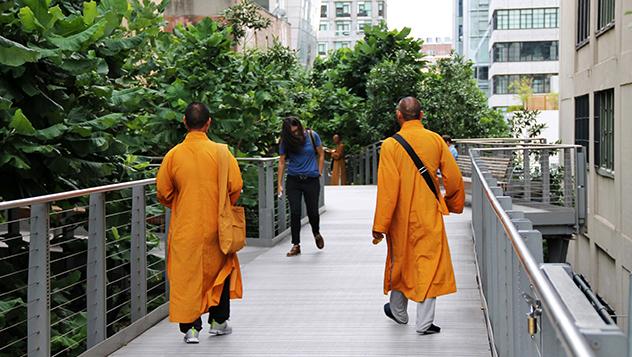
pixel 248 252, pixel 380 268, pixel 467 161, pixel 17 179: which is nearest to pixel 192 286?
pixel 17 179

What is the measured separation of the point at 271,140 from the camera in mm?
21703

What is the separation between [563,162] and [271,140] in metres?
5.91

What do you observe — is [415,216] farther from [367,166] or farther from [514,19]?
[514,19]

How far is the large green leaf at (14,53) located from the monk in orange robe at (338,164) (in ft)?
90.4

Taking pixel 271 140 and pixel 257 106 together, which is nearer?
pixel 257 106

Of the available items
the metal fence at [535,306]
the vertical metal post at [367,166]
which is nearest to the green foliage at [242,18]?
the vertical metal post at [367,166]

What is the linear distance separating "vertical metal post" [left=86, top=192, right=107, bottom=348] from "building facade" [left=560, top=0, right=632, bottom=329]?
13180mm

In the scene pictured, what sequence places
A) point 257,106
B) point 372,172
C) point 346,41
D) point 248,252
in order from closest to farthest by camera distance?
point 248,252, point 257,106, point 372,172, point 346,41

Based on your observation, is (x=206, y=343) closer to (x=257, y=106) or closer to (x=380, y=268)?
(x=380, y=268)

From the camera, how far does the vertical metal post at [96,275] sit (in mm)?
7684

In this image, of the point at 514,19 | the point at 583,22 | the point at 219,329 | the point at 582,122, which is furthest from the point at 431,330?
the point at 514,19

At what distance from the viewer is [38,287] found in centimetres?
664

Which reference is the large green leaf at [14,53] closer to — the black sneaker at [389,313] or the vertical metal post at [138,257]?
the vertical metal post at [138,257]

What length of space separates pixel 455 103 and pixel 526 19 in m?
59.3
